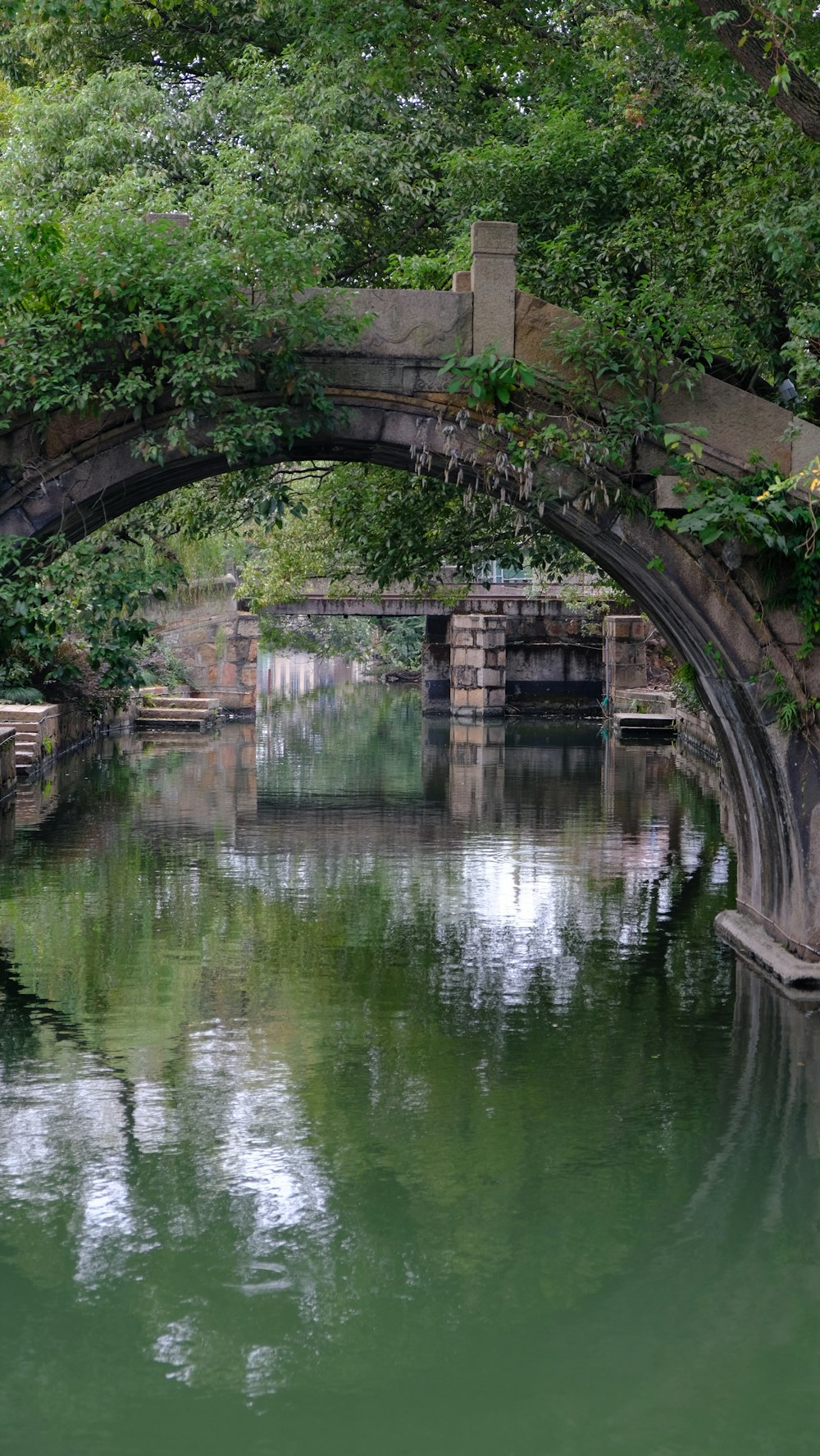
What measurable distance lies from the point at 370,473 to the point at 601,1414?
12053 millimetres

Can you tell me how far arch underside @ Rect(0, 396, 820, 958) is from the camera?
9758 mm

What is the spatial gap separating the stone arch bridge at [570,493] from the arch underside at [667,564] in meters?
0.01

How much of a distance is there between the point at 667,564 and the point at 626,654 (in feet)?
96.4

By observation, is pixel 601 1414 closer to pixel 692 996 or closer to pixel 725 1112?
pixel 725 1112

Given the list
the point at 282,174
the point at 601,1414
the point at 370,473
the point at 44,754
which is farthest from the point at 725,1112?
the point at 44,754

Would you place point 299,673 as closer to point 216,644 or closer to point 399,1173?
point 216,644

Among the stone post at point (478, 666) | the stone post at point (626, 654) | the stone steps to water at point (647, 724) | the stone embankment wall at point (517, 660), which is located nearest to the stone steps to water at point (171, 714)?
the stone post at point (478, 666)

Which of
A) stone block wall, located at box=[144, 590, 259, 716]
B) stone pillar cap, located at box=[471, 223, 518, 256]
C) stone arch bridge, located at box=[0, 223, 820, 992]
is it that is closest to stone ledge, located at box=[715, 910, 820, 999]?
stone arch bridge, located at box=[0, 223, 820, 992]

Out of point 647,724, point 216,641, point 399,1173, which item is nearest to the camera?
point 399,1173

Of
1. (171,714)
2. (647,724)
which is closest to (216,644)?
(171,714)

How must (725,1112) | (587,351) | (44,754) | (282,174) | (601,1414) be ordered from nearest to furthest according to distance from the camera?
1. (601,1414)
2. (725,1112)
3. (587,351)
4. (282,174)
5. (44,754)

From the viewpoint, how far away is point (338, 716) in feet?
154

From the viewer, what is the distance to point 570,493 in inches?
388

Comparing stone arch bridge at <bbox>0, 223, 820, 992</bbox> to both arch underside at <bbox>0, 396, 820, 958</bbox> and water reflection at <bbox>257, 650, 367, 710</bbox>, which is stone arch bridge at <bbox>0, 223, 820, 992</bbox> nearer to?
arch underside at <bbox>0, 396, 820, 958</bbox>
